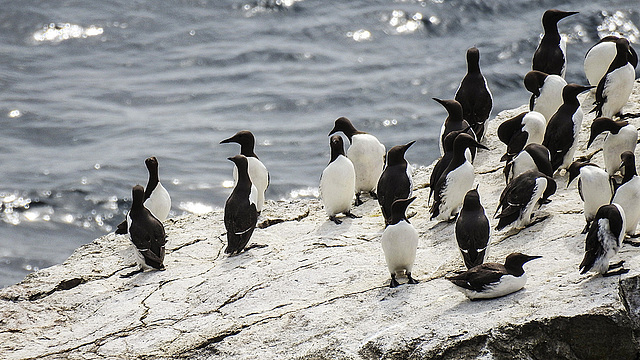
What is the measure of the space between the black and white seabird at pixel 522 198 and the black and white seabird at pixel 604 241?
1.02 metres

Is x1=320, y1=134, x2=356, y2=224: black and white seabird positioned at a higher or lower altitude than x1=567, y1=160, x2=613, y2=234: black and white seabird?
lower

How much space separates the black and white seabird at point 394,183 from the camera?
8.32 m

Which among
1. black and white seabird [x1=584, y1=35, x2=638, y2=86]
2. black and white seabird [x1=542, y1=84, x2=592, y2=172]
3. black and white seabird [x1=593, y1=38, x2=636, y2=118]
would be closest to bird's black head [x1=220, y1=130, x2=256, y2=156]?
black and white seabird [x1=542, y1=84, x2=592, y2=172]

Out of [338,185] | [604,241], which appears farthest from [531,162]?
[604,241]

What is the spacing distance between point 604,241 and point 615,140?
7.47 feet

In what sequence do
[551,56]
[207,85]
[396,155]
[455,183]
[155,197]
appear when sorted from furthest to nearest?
[207,85] → [551,56] → [155,197] → [396,155] → [455,183]

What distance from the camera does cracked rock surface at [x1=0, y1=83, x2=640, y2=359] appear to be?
19.6 ft

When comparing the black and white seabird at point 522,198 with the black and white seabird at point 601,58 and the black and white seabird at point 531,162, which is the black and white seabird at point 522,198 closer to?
the black and white seabird at point 531,162

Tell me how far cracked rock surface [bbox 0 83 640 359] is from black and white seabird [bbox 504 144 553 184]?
0.99 feet

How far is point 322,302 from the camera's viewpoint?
683 centimetres

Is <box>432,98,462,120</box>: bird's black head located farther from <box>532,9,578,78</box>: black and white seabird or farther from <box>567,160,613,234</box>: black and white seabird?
<box>567,160,613,234</box>: black and white seabird

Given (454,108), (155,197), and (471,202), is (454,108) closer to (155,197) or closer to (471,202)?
(471,202)

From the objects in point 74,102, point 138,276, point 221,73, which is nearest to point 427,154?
point 221,73

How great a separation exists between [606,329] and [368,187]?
4.14 metres
